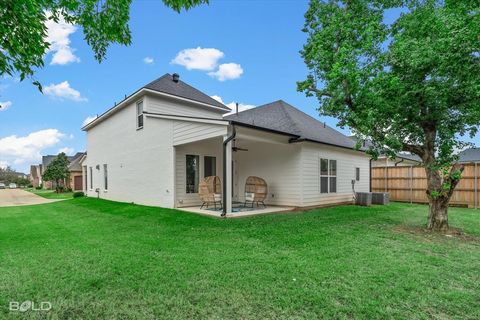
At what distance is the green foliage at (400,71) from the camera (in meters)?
5.63

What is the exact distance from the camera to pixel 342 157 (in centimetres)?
1349

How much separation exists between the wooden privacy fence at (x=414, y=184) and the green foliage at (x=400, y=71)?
7.34 m

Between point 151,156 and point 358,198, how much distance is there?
388 inches

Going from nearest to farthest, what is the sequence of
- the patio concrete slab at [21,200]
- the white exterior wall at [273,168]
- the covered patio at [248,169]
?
1. the covered patio at [248,169]
2. the white exterior wall at [273,168]
3. the patio concrete slab at [21,200]

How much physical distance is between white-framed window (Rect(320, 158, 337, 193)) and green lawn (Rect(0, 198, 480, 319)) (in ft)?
16.6

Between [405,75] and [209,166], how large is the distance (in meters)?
8.22

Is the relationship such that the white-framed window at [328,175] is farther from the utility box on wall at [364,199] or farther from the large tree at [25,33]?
the large tree at [25,33]

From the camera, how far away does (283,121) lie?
13250 mm

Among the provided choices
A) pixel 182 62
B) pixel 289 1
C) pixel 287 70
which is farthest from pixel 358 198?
pixel 182 62

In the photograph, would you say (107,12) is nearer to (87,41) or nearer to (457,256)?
(87,41)

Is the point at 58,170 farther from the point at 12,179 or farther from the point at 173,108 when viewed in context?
the point at 12,179

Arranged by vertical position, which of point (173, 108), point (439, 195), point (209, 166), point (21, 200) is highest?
point (173, 108)

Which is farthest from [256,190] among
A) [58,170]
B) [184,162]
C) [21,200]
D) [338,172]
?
[58,170]

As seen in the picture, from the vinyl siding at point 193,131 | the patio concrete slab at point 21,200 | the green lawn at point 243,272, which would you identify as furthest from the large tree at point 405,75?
the patio concrete slab at point 21,200
